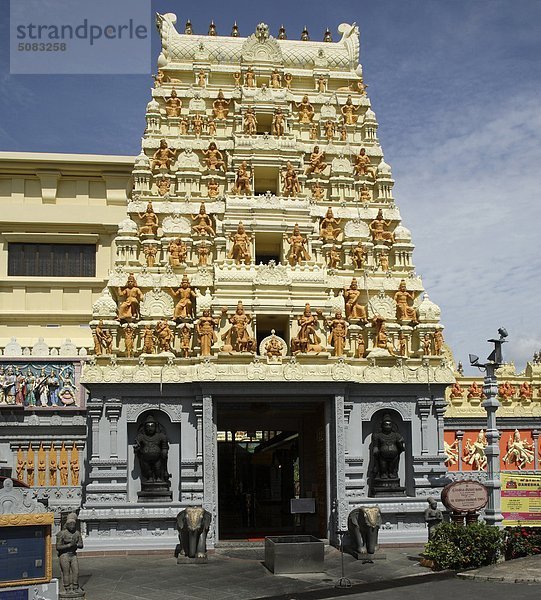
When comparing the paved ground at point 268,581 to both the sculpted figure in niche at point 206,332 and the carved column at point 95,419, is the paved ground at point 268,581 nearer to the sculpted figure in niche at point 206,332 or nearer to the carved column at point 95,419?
the carved column at point 95,419

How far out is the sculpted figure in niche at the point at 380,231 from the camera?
3288 cm

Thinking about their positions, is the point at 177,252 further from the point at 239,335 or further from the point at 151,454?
the point at 151,454

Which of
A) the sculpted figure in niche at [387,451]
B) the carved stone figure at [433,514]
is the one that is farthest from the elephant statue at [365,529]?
the sculpted figure in niche at [387,451]

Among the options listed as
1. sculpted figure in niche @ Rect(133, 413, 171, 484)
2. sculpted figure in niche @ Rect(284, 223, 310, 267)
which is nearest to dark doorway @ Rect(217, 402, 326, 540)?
sculpted figure in niche @ Rect(133, 413, 171, 484)

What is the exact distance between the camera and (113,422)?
28.4 metres

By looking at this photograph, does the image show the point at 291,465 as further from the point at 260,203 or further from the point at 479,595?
the point at 479,595

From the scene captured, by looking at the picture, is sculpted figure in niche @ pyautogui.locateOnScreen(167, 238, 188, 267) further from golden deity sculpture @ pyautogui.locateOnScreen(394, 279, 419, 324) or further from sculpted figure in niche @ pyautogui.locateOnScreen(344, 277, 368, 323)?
golden deity sculpture @ pyautogui.locateOnScreen(394, 279, 419, 324)

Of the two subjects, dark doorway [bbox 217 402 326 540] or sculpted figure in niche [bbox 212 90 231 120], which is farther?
sculpted figure in niche [bbox 212 90 231 120]

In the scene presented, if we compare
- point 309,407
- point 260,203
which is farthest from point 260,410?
point 260,203

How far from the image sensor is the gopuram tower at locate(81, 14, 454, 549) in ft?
93.1

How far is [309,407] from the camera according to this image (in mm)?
31969

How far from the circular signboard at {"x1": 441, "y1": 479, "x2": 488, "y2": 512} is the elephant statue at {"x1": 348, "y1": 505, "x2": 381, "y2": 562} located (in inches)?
106

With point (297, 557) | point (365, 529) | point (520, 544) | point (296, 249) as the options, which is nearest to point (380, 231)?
point (296, 249)

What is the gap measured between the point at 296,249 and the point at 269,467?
1251cm
